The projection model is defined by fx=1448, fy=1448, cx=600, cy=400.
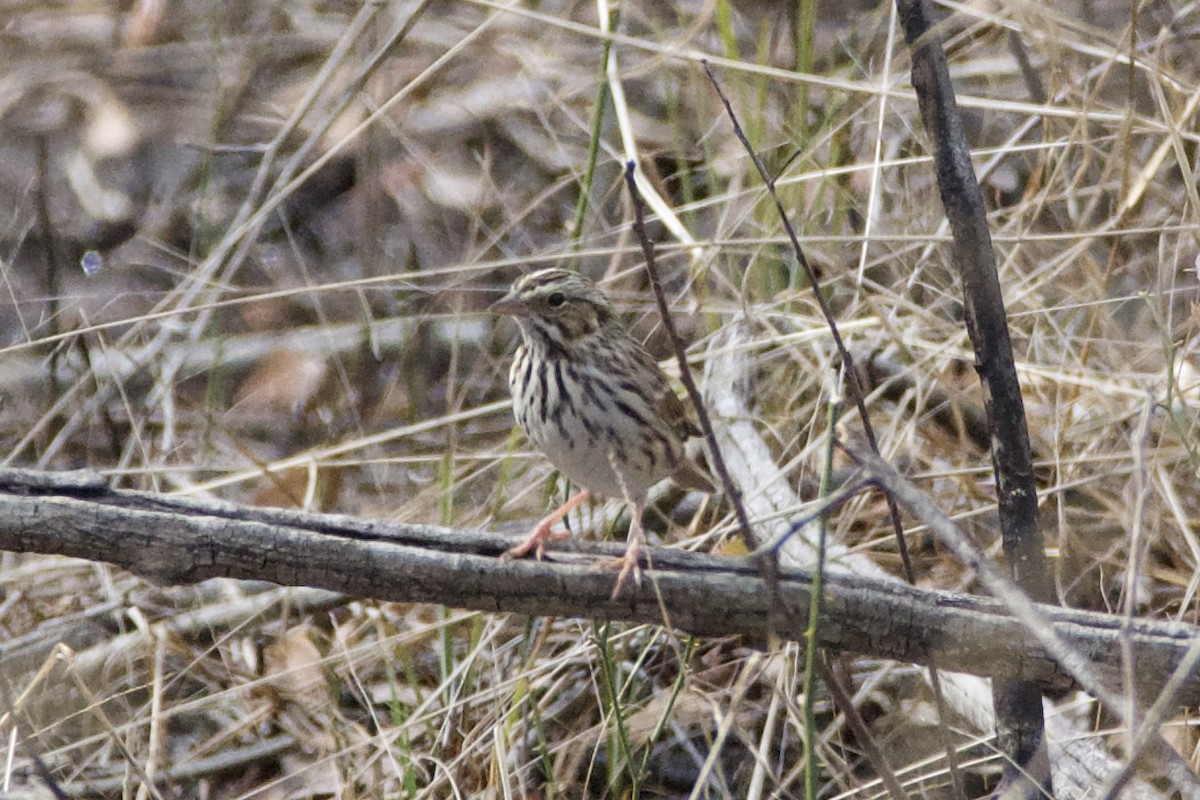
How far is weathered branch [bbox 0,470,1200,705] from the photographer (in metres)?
2.60

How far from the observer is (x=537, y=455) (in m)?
4.66

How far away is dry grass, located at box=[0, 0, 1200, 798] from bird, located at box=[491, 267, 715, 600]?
15 centimetres

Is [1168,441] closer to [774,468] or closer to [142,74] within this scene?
[774,468]

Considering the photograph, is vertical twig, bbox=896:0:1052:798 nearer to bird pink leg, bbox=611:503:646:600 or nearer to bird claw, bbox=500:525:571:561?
bird pink leg, bbox=611:503:646:600

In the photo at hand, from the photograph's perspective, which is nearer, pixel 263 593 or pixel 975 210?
pixel 975 210

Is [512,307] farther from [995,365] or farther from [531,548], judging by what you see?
[995,365]

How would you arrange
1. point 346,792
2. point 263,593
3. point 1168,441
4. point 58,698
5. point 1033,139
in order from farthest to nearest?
point 1033,139
point 263,593
point 58,698
point 1168,441
point 346,792

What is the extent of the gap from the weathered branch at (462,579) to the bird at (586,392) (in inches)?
35.7

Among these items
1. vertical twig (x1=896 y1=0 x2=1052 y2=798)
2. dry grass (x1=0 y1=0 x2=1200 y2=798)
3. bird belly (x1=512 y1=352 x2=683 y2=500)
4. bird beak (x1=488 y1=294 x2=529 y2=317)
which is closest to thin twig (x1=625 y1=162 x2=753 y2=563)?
dry grass (x1=0 y1=0 x2=1200 y2=798)

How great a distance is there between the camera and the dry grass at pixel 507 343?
149 inches

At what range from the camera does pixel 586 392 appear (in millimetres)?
3812

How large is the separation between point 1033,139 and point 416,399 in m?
2.50

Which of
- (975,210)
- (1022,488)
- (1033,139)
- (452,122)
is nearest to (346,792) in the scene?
(1022,488)

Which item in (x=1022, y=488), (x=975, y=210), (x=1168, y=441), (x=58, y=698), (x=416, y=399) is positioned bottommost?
(x=58, y=698)
